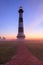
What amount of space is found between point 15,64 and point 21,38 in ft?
56.0

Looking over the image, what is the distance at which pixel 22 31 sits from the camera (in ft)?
92.9

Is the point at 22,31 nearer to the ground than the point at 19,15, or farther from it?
nearer to the ground

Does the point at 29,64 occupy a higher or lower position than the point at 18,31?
lower

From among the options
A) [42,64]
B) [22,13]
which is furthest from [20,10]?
[42,64]

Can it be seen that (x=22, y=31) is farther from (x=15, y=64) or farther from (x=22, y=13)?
(x=15, y=64)

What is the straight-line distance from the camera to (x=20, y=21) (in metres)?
28.6

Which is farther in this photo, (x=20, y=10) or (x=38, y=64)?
(x=20, y=10)

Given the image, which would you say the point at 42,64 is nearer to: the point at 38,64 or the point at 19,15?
the point at 38,64

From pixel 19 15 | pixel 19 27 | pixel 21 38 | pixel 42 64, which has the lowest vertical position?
pixel 42 64

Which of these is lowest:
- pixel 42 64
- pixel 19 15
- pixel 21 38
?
pixel 42 64

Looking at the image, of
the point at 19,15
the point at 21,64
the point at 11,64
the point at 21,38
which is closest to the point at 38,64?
the point at 21,64

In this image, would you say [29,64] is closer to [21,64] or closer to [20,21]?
[21,64]

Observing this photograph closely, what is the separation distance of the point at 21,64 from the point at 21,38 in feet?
55.8

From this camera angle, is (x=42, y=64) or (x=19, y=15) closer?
(x=42, y=64)
